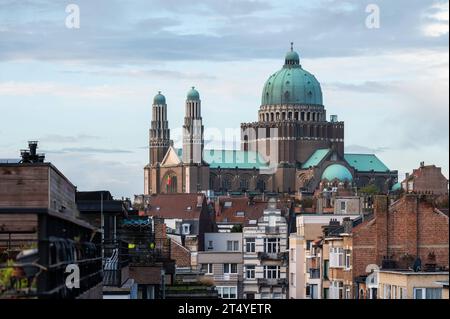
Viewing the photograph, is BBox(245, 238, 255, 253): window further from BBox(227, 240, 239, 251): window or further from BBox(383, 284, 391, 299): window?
BBox(383, 284, 391, 299): window

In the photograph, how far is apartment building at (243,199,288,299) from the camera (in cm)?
7662

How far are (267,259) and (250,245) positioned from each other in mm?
2306

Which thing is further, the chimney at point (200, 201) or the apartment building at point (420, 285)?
the chimney at point (200, 201)

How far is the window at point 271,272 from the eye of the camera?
7956 centimetres

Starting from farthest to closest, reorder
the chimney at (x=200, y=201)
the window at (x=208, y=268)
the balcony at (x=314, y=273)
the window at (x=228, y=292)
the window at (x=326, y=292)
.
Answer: the chimney at (x=200, y=201) → the window at (x=208, y=268) → the window at (x=228, y=292) → the balcony at (x=314, y=273) → the window at (x=326, y=292)

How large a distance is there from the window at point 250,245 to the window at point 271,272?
6.50ft

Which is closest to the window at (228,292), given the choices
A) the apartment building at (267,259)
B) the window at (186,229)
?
the apartment building at (267,259)

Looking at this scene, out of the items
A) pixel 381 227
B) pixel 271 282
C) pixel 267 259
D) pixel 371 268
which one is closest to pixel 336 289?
pixel 381 227

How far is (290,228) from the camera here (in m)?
90.2

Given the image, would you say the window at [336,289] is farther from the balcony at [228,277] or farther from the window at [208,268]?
the window at [208,268]

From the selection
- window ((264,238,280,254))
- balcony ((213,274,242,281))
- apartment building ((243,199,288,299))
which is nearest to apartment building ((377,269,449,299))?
balcony ((213,274,242,281))
